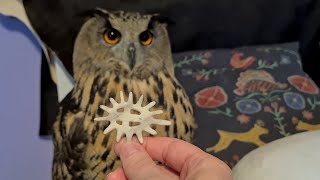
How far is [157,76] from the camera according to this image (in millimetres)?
1041

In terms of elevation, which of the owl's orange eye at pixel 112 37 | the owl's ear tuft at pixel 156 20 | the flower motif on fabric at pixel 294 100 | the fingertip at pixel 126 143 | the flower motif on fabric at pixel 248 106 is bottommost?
the flower motif on fabric at pixel 248 106

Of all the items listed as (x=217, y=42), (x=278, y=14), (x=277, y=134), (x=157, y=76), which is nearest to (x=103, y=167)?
(x=157, y=76)

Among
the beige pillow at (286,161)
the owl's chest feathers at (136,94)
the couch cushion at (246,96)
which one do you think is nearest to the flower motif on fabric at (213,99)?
the couch cushion at (246,96)

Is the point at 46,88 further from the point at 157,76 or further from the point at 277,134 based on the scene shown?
the point at 277,134

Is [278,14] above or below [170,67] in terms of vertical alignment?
above

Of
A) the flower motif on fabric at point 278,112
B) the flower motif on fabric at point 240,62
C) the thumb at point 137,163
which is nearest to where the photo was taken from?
the thumb at point 137,163

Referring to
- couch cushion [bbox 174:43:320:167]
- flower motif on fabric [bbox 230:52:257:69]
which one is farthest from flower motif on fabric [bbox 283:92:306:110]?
flower motif on fabric [bbox 230:52:257:69]

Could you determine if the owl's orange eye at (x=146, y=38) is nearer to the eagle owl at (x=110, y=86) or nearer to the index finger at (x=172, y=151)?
the eagle owl at (x=110, y=86)

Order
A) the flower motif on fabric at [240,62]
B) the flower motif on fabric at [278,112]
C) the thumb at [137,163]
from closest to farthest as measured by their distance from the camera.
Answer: the thumb at [137,163], the flower motif on fabric at [278,112], the flower motif on fabric at [240,62]

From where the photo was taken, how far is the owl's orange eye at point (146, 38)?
3.35 ft

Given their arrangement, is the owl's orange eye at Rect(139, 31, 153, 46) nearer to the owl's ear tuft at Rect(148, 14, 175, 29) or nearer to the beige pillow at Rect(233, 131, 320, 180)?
the owl's ear tuft at Rect(148, 14, 175, 29)

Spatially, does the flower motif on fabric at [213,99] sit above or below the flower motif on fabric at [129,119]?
below

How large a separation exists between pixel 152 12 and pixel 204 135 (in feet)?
1.05

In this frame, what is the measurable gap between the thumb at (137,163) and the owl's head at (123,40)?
41cm
